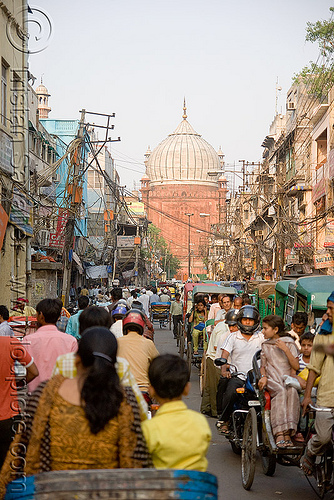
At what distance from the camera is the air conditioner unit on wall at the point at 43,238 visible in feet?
104

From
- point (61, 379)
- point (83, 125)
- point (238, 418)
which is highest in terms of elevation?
point (83, 125)

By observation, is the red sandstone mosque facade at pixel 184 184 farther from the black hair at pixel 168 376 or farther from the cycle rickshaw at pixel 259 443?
the black hair at pixel 168 376

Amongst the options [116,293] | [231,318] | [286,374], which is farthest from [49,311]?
[116,293]

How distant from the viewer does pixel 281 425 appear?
6.63 meters

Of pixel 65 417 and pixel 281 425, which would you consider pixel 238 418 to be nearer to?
pixel 281 425

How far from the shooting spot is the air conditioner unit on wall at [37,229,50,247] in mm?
31644

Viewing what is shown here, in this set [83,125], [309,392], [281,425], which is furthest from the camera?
[83,125]

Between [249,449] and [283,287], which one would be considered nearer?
[249,449]

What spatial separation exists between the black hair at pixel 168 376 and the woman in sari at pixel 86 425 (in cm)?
29

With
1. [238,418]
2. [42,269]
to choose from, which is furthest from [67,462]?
[42,269]

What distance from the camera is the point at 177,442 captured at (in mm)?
3641

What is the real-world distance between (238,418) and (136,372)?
6.20ft

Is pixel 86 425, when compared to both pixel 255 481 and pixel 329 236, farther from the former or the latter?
→ pixel 329 236

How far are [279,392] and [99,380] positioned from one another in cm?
357
